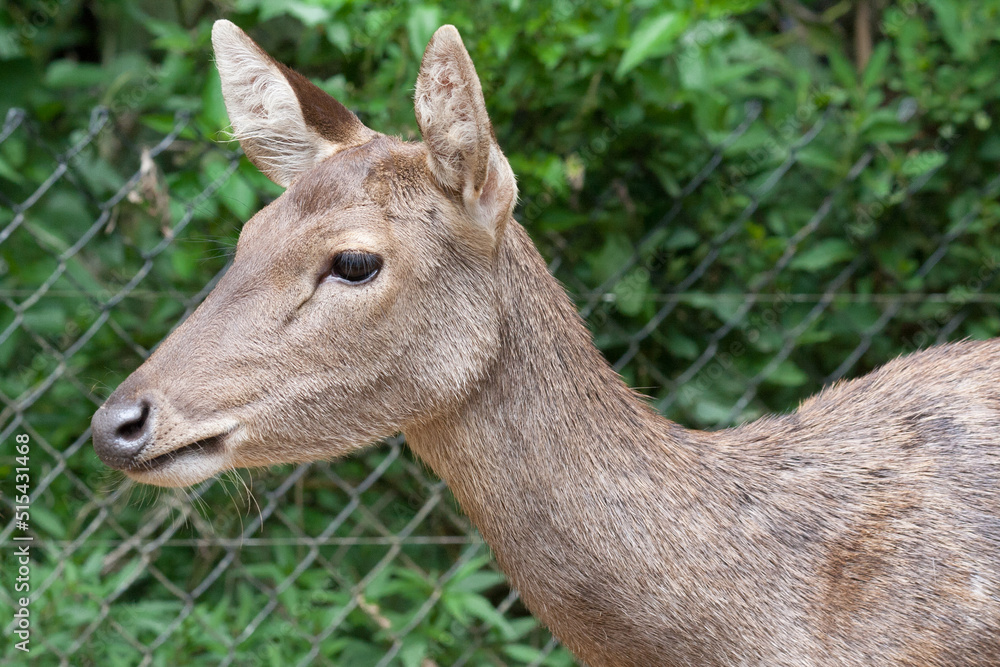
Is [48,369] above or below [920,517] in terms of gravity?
below

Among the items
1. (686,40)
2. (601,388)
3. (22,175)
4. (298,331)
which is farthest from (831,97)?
(22,175)

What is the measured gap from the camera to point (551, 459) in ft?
6.38

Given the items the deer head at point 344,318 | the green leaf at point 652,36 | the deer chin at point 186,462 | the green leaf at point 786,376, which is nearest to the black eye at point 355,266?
the deer head at point 344,318

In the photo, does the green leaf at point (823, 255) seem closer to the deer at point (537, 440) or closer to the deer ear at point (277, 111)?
the deer at point (537, 440)

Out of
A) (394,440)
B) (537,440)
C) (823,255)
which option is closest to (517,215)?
(394,440)

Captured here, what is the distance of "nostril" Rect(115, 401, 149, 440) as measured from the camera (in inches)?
70.6

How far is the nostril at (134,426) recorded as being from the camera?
1793 mm

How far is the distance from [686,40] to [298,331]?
6.62 feet

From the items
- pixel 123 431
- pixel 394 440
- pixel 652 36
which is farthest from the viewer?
pixel 394 440

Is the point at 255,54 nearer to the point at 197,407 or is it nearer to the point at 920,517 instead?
the point at 197,407

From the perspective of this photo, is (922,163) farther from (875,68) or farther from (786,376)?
(786,376)

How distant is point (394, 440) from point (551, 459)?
5.14 ft

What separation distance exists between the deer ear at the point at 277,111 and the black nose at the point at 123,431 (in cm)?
68

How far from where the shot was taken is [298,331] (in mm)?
1905
